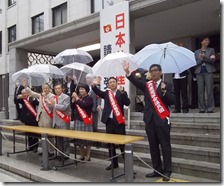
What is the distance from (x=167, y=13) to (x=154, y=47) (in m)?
3.93

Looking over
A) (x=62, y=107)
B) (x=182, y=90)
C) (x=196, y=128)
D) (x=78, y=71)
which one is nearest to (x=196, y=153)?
(x=196, y=128)

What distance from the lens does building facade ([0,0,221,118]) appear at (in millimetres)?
8148

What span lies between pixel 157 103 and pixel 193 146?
165cm

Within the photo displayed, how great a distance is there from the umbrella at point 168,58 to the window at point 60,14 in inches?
402

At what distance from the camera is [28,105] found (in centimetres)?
768

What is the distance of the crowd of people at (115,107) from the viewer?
15.9ft

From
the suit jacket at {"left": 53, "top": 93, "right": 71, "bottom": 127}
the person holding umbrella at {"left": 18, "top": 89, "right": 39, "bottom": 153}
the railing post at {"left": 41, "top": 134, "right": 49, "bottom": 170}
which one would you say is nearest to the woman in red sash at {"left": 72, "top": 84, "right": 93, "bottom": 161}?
the suit jacket at {"left": 53, "top": 93, "right": 71, "bottom": 127}

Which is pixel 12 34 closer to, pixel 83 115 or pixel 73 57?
pixel 73 57

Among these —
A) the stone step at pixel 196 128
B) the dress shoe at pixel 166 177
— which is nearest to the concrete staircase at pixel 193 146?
the stone step at pixel 196 128

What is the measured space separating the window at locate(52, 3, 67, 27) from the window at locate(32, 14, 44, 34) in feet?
4.34

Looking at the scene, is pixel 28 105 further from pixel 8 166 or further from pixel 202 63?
pixel 202 63

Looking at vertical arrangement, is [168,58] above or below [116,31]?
below

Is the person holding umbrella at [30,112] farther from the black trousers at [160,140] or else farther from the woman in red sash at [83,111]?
the black trousers at [160,140]

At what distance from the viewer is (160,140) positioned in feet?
15.9
